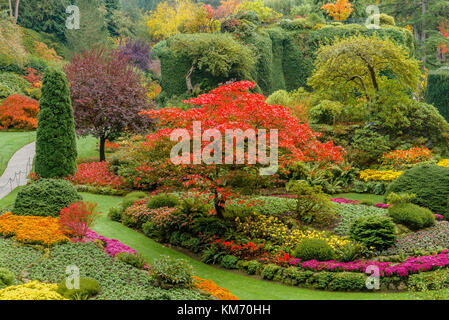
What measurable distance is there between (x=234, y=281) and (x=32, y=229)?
553 cm

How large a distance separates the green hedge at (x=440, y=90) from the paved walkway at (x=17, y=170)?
2171cm

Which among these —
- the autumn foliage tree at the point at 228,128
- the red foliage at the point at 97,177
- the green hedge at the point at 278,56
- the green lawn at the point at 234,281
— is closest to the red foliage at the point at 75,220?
the green lawn at the point at 234,281

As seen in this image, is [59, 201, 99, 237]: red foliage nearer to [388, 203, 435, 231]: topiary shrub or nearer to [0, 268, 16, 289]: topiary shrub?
[0, 268, 16, 289]: topiary shrub

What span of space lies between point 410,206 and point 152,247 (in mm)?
7151

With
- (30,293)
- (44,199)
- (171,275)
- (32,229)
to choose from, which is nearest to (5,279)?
(30,293)

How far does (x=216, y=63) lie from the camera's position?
97.9 feet

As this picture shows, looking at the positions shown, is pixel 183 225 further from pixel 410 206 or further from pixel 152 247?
pixel 410 206

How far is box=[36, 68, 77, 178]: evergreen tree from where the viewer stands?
15.2m

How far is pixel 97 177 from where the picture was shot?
1939 centimetres

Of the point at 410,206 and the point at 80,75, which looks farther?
the point at 80,75

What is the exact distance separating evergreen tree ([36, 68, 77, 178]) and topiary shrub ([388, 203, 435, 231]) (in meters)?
10.2

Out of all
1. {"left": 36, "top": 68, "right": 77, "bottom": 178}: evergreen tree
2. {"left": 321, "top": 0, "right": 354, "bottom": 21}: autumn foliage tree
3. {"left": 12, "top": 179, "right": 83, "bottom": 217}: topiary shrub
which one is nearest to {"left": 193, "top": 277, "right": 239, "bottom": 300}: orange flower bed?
{"left": 12, "top": 179, "right": 83, "bottom": 217}: topiary shrub

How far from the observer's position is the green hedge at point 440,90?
26.7 meters

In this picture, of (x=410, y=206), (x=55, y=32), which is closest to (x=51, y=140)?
(x=410, y=206)
